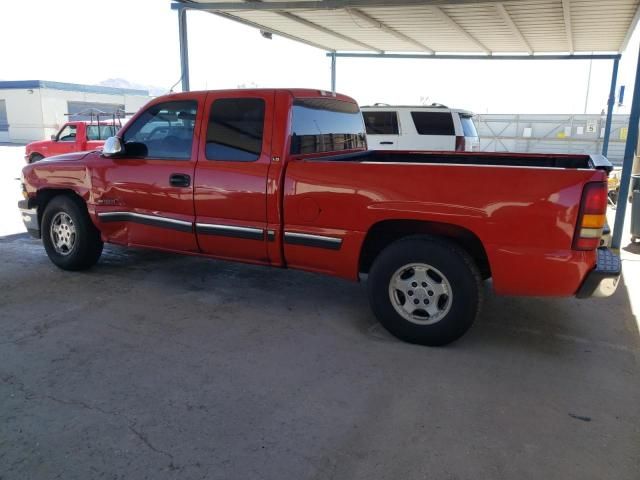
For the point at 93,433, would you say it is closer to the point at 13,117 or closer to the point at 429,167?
the point at 429,167

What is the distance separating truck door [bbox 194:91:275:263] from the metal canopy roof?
5.20 m

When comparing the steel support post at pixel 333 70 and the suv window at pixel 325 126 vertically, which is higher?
the steel support post at pixel 333 70

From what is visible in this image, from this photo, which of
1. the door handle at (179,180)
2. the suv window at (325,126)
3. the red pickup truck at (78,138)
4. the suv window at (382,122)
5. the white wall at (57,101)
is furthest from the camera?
the white wall at (57,101)

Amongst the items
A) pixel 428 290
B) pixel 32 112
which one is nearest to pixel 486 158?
pixel 428 290

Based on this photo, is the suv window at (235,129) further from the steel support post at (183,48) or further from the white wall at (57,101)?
the white wall at (57,101)

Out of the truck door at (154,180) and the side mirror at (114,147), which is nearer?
the truck door at (154,180)

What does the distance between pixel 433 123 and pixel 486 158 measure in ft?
22.0

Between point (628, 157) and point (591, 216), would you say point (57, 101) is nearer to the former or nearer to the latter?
point (628, 157)

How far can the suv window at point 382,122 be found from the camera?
1185cm

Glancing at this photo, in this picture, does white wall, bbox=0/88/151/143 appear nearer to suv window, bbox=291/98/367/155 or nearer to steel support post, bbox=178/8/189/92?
steel support post, bbox=178/8/189/92

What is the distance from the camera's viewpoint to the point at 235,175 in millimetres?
4465

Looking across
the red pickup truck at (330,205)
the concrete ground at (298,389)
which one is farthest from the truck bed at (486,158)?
the concrete ground at (298,389)

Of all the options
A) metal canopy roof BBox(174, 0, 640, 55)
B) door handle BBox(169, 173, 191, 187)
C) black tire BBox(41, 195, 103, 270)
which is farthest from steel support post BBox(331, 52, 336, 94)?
door handle BBox(169, 173, 191, 187)

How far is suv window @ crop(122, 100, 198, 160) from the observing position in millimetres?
4820
